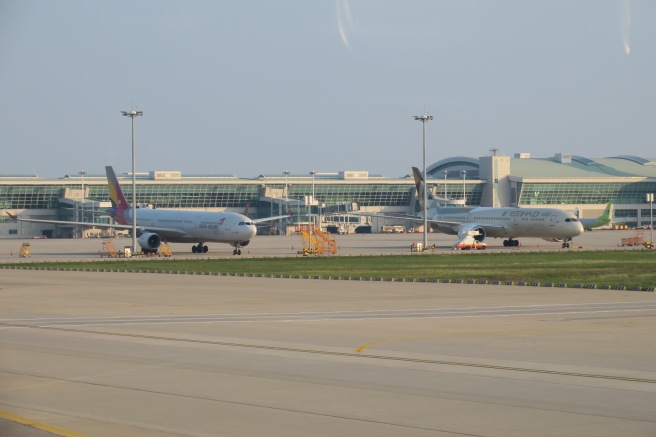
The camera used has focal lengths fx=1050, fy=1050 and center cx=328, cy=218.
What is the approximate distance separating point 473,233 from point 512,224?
14.5 feet

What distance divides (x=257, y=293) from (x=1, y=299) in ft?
34.7

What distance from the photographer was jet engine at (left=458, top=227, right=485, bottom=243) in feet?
343

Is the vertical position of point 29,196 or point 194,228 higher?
point 29,196

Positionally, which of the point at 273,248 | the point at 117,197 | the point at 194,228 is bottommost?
the point at 273,248

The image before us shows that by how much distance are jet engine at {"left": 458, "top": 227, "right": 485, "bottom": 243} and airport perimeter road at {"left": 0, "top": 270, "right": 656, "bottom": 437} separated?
63.1 m

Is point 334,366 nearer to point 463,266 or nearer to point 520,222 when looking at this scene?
point 463,266

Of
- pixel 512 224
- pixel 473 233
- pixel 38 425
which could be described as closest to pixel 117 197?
pixel 473 233

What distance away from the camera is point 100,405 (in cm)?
1794

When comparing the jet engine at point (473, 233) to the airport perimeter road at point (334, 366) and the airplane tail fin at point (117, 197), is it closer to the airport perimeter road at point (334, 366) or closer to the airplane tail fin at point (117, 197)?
the airplane tail fin at point (117, 197)

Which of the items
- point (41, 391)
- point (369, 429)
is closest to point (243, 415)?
point (369, 429)

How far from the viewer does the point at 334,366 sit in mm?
22359

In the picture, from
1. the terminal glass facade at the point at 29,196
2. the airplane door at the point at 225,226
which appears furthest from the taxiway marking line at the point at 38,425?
the terminal glass facade at the point at 29,196

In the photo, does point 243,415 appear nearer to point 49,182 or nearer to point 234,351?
point 234,351

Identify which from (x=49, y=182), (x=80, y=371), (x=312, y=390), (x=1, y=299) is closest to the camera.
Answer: (x=312, y=390)
